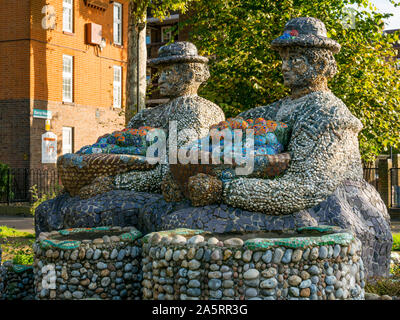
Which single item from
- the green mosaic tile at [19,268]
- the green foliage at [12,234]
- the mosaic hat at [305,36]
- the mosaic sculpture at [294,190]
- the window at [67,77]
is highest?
the window at [67,77]

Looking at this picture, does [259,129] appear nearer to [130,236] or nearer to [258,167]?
[258,167]

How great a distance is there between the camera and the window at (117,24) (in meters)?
23.0

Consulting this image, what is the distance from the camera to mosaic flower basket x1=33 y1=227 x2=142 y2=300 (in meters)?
4.72

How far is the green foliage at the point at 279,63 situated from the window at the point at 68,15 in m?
10.3

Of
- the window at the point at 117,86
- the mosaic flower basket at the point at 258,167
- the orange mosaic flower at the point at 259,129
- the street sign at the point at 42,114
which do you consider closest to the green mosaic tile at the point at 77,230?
the mosaic flower basket at the point at 258,167

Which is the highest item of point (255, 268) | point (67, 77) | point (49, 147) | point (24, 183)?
point (67, 77)

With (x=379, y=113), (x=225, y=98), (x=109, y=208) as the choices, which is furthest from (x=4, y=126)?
(x=109, y=208)

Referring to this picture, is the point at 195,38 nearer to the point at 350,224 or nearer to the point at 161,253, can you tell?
the point at 350,224

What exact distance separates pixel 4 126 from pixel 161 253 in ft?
54.2

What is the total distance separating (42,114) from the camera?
19438mm

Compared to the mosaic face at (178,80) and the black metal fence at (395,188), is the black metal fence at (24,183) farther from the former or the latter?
the mosaic face at (178,80)

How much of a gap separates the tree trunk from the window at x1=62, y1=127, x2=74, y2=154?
8951 millimetres

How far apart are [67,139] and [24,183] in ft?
9.21

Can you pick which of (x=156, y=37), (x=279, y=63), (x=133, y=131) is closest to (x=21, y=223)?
(x=279, y=63)
